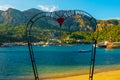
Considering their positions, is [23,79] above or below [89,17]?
below

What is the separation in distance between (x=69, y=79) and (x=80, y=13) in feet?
63.5

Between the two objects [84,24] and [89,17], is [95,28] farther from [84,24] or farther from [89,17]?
[84,24]

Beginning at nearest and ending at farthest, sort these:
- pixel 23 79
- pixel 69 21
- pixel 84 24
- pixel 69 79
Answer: pixel 69 21 → pixel 84 24 → pixel 69 79 → pixel 23 79

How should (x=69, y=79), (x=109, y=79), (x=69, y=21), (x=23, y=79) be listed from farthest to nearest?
(x=23, y=79), (x=69, y=79), (x=109, y=79), (x=69, y=21)

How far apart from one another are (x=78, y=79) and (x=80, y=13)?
18772 millimetres

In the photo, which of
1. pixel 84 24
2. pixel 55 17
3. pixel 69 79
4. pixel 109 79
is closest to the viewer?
pixel 55 17

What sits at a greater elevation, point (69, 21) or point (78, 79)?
point (69, 21)

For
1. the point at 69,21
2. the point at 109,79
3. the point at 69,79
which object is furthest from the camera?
the point at 69,79

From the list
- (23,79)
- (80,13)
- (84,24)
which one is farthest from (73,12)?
(23,79)

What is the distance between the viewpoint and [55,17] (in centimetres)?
1555

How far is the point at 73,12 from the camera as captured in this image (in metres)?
15.6

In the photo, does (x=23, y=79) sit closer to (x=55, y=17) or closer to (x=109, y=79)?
(x=109, y=79)

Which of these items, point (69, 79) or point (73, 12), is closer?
point (73, 12)

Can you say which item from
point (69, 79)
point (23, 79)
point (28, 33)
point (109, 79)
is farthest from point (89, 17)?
point (23, 79)
